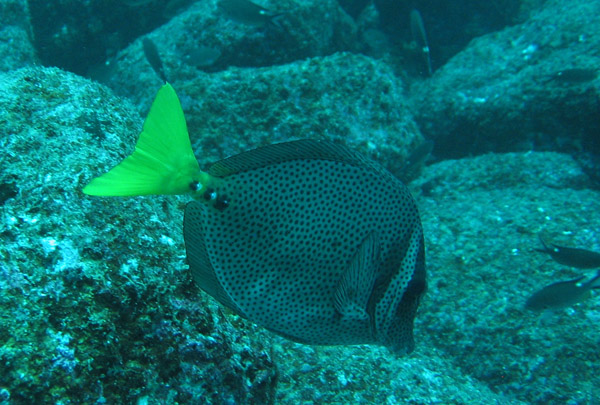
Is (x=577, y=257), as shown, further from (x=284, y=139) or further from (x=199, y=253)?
(x=199, y=253)

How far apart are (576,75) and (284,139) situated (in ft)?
14.5

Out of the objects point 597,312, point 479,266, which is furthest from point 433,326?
point 597,312

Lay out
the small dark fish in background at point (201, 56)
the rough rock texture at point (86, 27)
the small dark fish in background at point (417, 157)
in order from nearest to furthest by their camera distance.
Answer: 1. the small dark fish in background at point (417, 157)
2. the small dark fish in background at point (201, 56)
3. the rough rock texture at point (86, 27)

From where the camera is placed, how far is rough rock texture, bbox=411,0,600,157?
580 cm

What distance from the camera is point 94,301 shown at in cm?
163

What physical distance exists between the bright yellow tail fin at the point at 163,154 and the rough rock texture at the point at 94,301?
26.5 inches

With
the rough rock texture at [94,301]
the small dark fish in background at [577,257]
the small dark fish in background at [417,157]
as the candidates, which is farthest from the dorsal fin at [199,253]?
the small dark fish in background at [417,157]

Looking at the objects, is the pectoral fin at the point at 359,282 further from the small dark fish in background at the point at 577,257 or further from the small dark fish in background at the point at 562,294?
the small dark fish in background at the point at 577,257

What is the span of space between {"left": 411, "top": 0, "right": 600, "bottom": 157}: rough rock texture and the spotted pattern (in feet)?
18.7

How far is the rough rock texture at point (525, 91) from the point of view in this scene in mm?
5801

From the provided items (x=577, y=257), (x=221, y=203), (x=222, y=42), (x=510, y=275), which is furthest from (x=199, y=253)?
(x=222, y=42)

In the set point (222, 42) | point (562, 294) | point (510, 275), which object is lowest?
point (510, 275)

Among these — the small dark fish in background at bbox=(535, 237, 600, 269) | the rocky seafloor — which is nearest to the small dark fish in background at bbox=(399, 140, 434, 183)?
the rocky seafloor

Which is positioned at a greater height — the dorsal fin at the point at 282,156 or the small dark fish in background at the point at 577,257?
the dorsal fin at the point at 282,156
